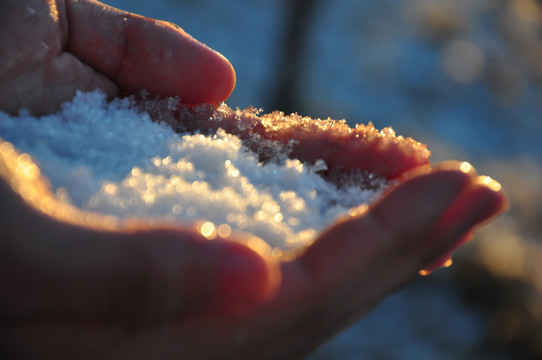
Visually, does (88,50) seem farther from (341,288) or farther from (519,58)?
(519,58)

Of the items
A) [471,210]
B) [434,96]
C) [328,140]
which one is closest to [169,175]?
[328,140]

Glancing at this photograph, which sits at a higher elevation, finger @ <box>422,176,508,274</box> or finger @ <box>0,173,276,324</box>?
finger @ <box>422,176,508,274</box>

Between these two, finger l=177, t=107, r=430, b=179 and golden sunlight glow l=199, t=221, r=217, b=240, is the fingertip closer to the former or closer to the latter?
golden sunlight glow l=199, t=221, r=217, b=240

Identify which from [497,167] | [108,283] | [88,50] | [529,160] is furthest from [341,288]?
[529,160]

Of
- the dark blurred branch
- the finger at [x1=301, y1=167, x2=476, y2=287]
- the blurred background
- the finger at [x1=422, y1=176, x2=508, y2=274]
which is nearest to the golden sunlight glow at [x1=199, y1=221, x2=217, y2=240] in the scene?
the finger at [x1=301, y1=167, x2=476, y2=287]

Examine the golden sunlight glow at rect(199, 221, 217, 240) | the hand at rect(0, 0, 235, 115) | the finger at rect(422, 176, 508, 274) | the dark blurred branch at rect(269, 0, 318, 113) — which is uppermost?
the dark blurred branch at rect(269, 0, 318, 113)

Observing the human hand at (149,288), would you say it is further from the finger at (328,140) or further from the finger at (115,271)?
the finger at (328,140)
